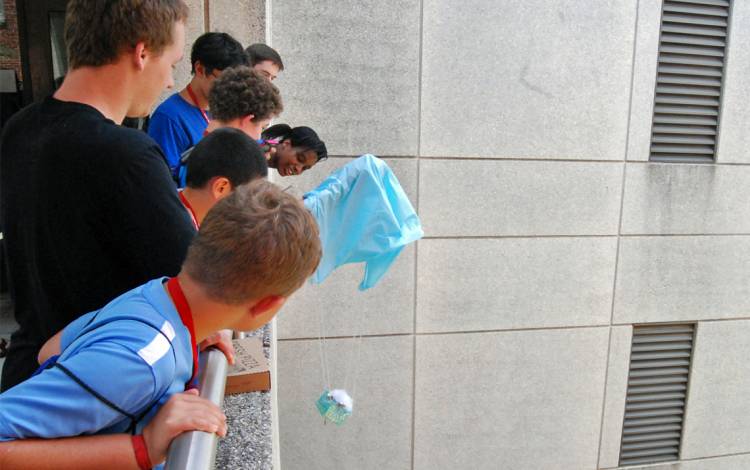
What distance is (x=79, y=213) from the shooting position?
49.5 inches

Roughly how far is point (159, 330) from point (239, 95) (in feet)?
5.50

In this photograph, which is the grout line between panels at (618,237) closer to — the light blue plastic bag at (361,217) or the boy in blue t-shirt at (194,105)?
the light blue plastic bag at (361,217)

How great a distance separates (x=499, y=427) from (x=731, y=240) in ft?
10.9

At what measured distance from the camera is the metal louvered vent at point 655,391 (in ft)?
20.1

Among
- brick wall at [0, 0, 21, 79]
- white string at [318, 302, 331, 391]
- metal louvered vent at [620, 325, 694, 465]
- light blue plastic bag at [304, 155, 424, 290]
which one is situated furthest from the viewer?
metal louvered vent at [620, 325, 694, 465]

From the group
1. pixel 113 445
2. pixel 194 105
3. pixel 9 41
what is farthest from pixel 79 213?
pixel 9 41

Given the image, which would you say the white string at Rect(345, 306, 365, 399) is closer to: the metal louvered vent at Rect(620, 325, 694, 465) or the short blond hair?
the metal louvered vent at Rect(620, 325, 694, 465)

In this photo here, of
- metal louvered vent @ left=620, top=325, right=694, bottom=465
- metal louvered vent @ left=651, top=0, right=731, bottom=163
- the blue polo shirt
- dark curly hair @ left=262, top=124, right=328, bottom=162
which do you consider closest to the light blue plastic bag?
dark curly hair @ left=262, top=124, right=328, bottom=162

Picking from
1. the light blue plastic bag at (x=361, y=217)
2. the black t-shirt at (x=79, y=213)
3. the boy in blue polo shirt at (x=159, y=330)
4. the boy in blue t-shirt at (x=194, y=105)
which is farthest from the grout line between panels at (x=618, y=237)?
the black t-shirt at (x=79, y=213)

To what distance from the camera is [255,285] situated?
1.18 metres

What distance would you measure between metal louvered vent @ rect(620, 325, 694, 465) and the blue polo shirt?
19.9ft

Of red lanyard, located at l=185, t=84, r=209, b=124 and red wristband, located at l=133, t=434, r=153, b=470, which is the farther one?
red lanyard, located at l=185, t=84, r=209, b=124

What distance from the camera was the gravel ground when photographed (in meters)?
1.55

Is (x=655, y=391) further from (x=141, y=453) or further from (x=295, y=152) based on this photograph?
(x=141, y=453)
